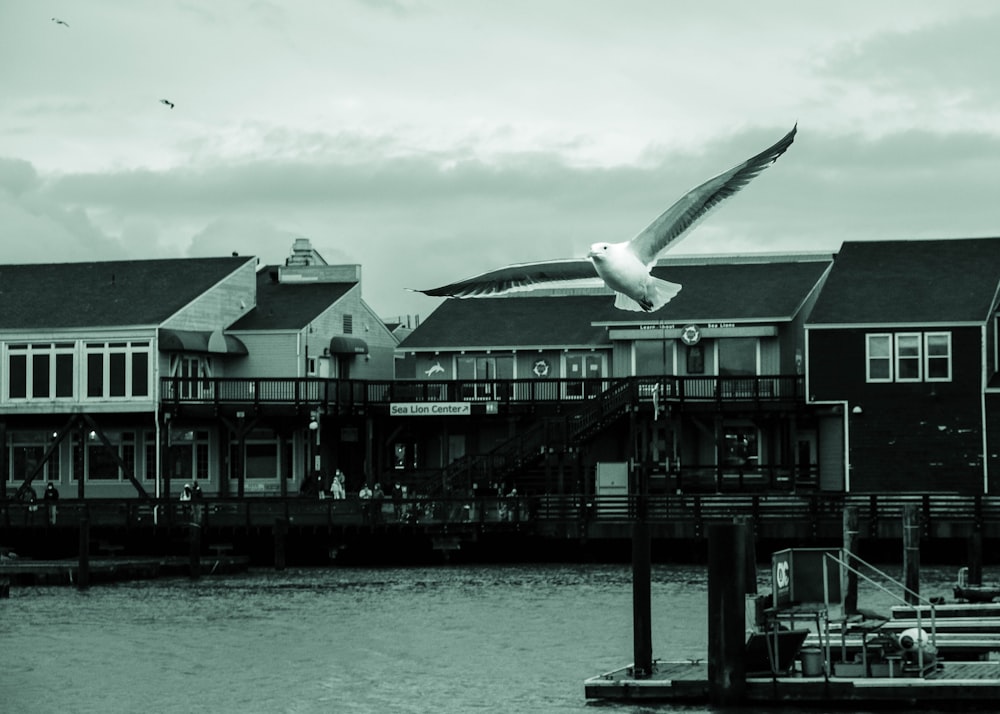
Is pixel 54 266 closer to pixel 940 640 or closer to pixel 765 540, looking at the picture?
pixel 765 540

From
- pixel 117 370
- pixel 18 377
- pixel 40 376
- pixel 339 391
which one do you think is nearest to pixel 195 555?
pixel 339 391

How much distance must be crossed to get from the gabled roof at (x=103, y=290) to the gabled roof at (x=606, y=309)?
24.0ft

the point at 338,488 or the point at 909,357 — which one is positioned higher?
the point at 909,357

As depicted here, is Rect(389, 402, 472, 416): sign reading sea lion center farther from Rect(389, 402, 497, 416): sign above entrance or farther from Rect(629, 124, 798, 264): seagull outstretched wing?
Rect(629, 124, 798, 264): seagull outstretched wing

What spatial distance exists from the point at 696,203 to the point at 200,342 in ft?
137

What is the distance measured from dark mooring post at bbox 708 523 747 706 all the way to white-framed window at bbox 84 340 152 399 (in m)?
40.0

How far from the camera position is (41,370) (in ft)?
206

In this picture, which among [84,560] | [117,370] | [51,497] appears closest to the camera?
[84,560]

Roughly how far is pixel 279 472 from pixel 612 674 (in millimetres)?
39241

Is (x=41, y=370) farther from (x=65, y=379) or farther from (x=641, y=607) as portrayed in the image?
(x=641, y=607)

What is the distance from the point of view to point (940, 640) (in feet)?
88.9

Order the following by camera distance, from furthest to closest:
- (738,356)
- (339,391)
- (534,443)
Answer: (339,391), (738,356), (534,443)

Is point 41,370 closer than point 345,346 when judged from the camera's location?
Yes

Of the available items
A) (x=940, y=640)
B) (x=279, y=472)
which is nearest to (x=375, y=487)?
(x=279, y=472)
